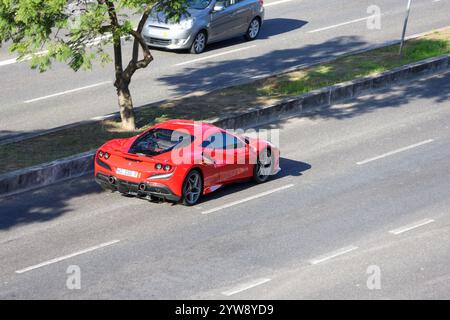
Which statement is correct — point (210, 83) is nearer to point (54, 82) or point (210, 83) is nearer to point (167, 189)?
point (54, 82)

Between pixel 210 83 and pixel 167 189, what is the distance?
881 centimetres

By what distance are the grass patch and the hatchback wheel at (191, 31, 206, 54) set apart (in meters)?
3.70

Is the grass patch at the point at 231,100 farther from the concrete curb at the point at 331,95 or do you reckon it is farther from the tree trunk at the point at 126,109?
the concrete curb at the point at 331,95

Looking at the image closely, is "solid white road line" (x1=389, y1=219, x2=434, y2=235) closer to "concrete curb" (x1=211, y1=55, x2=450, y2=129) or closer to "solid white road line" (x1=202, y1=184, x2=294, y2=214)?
"solid white road line" (x1=202, y1=184, x2=294, y2=214)

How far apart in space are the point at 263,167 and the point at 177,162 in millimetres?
2358

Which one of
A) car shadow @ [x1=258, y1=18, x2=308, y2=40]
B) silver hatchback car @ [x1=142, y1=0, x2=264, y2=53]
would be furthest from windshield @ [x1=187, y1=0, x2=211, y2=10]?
car shadow @ [x1=258, y1=18, x2=308, y2=40]

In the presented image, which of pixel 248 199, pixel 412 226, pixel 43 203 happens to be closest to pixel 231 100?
pixel 248 199

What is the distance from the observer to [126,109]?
20266mm

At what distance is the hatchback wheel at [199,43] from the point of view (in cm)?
2733

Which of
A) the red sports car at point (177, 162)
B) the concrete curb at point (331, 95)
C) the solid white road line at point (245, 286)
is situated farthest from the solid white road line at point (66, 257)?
the concrete curb at point (331, 95)

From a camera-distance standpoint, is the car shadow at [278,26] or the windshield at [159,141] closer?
the windshield at [159,141]

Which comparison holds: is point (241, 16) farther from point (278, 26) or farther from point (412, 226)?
point (412, 226)

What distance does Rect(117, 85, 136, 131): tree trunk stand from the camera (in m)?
20.2
